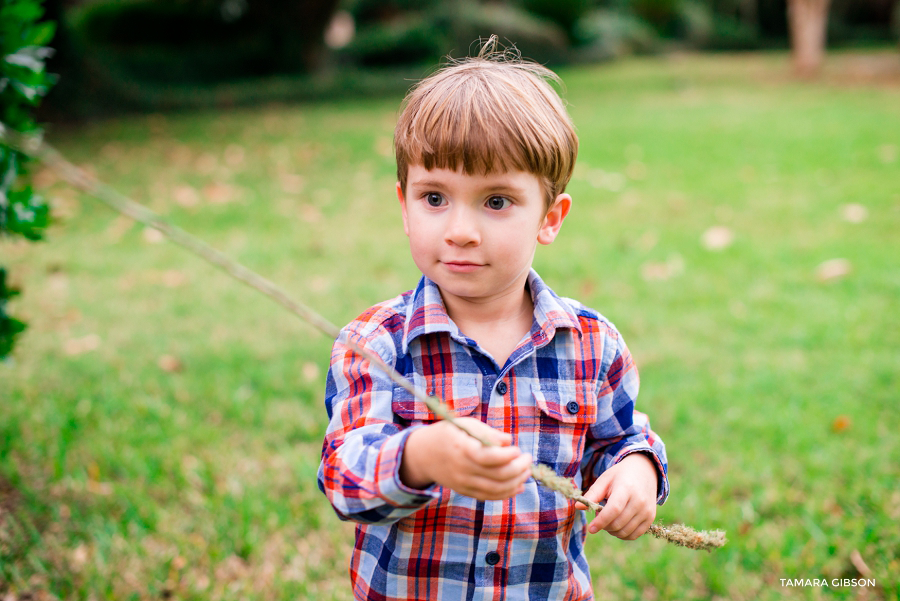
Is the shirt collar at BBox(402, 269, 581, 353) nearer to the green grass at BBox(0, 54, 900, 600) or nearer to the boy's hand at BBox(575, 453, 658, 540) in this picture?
the boy's hand at BBox(575, 453, 658, 540)

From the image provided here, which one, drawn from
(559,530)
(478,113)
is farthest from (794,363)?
(478,113)

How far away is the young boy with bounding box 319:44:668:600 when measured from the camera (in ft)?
4.25

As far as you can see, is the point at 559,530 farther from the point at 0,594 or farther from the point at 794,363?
the point at 794,363

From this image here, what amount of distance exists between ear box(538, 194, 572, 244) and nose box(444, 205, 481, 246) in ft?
0.69

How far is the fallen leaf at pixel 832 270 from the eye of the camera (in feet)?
13.4

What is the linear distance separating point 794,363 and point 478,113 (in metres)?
2.57

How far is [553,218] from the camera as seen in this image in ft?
4.92

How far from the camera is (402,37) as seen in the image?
59.4ft

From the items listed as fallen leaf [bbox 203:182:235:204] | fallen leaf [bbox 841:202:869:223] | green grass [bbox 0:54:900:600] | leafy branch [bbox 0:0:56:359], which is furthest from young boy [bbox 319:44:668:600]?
fallen leaf [bbox 203:182:235:204]

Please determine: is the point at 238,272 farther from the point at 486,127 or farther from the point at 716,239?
the point at 716,239

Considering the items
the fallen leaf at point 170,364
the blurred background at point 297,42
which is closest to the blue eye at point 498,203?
the fallen leaf at point 170,364

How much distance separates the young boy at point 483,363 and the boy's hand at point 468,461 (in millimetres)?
109

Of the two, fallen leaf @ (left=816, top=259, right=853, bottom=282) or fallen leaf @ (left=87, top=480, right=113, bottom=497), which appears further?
fallen leaf @ (left=816, top=259, right=853, bottom=282)

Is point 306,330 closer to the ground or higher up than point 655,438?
closer to the ground
